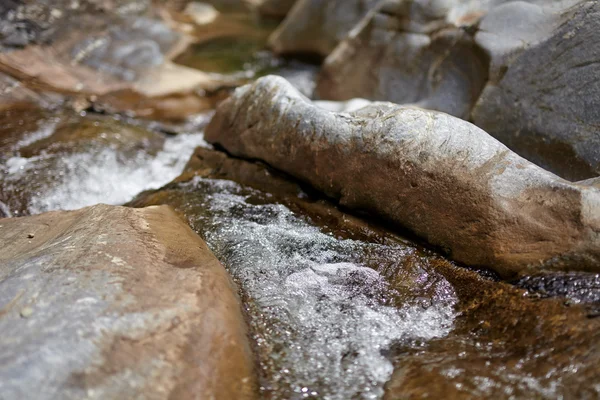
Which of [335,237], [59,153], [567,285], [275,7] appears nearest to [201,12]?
[275,7]

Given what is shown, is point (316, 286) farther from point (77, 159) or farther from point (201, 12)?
point (201, 12)

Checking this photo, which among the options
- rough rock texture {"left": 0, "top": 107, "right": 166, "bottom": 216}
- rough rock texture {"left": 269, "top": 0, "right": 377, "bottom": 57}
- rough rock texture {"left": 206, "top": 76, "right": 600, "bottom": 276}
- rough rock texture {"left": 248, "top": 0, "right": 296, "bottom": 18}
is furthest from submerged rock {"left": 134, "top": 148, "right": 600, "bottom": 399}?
rough rock texture {"left": 248, "top": 0, "right": 296, "bottom": 18}

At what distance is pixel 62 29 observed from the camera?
7387 mm

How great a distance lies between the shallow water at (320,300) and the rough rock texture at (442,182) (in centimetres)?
30

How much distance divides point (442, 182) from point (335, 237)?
31.4 inches

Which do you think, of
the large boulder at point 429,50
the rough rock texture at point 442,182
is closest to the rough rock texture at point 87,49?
the large boulder at point 429,50

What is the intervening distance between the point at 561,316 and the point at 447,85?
304 cm

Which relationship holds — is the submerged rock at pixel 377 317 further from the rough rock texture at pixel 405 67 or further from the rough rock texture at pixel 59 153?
the rough rock texture at pixel 405 67

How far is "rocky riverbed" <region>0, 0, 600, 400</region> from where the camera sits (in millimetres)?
1921

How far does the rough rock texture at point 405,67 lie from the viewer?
440 centimetres

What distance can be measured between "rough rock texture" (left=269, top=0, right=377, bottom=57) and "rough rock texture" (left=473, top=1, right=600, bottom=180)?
431 cm

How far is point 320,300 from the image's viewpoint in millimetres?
2531

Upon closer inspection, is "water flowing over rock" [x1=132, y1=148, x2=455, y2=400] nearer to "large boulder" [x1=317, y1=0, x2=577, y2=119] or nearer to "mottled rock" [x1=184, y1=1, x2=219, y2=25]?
"large boulder" [x1=317, y1=0, x2=577, y2=119]

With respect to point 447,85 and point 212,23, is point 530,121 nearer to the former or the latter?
point 447,85
